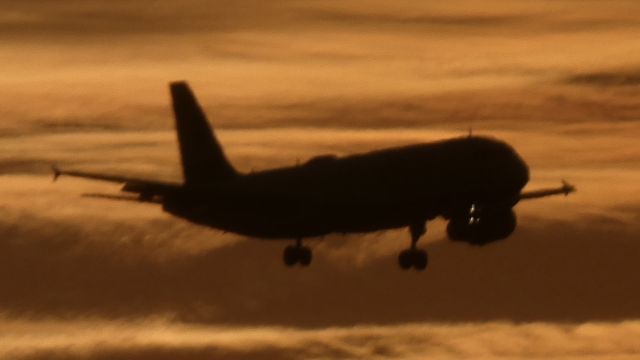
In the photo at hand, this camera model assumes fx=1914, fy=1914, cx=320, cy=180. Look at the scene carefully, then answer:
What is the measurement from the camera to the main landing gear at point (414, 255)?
150250 mm

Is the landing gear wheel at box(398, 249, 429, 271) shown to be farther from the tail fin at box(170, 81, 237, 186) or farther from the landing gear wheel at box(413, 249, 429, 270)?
the tail fin at box(170, 81, 237, 186)

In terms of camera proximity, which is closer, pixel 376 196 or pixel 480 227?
pixel 376 196

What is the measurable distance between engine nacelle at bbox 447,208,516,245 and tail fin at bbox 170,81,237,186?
1947 cm

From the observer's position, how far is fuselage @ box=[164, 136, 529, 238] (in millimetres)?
149625

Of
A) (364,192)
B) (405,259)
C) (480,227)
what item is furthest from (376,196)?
(480,227)

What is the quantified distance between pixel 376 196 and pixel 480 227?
998 cm

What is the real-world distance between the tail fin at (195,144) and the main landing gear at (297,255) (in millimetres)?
8433

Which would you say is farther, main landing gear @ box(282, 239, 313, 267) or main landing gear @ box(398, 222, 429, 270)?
main landing gear @ box(282, 239, 313, 267)

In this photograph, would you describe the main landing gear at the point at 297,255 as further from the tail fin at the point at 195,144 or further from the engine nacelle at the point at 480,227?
the engine nacelle at the point at 480,227

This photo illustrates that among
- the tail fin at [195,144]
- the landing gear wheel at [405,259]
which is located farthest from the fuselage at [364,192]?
the tail fin at [195,144]

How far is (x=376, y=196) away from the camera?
149m

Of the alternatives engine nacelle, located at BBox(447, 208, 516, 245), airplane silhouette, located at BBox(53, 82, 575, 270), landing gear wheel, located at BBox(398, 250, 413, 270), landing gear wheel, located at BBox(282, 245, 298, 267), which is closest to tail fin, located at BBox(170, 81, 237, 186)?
airplane silhouette, located at BBox(53, 82, 575, 270)

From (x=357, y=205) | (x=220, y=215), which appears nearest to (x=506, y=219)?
(x=357, y=205)

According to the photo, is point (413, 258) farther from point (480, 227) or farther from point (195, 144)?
point (195, 144)
